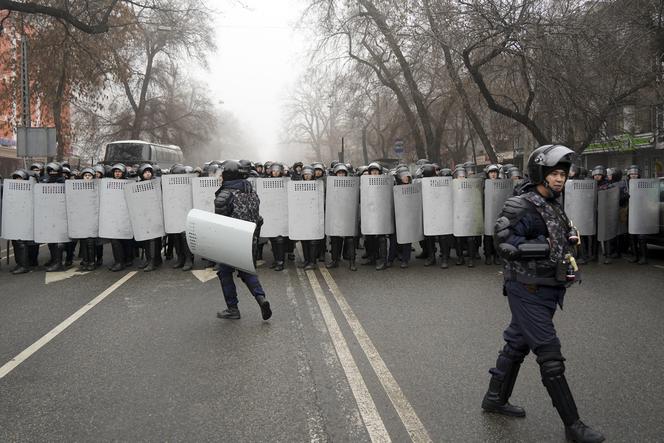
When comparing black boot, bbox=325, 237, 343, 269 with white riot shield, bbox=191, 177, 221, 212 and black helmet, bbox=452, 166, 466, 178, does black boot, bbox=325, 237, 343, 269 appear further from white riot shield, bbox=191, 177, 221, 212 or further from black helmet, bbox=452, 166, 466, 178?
black helmet, bbox=452, 166, 466, 178

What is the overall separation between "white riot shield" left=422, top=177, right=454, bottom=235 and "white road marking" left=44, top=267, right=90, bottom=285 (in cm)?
607

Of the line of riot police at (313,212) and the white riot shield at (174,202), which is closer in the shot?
the line of riot police at (313,212)

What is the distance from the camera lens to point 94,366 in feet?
16.8

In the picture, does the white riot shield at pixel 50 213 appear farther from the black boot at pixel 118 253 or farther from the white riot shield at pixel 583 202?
the white riot shield at pixel 583 202

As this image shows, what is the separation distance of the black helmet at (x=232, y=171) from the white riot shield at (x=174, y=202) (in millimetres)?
4279

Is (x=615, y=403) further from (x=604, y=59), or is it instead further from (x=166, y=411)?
(x=604, y=59)

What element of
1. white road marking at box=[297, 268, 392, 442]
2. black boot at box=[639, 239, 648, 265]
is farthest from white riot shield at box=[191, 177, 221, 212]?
black boot at box=[639, 239, 648, 265]

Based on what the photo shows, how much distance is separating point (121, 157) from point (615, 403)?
27.4 m

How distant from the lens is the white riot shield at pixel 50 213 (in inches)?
420

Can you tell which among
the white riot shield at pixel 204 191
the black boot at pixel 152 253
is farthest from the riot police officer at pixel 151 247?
the white riot shield at pixel 204 191

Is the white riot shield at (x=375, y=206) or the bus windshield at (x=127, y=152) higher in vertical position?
the bus windshield at (x=127, y=152)

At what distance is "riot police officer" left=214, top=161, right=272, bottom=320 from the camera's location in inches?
261

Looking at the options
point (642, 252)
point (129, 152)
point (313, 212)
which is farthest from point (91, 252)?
point (129, 152)

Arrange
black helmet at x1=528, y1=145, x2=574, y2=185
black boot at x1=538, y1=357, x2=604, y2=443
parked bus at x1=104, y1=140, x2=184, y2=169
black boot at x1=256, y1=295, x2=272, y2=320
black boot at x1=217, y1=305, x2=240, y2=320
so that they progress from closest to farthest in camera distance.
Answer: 1. black boot at x1=538, y1=357, x2=604, y2=443
2. black helmet at x1=528, y1=145, x2=574, y2=185
3. black boot at x1=256, y1=295, x2=272, y2=320
4. black boot at x1=217, y1=305, x2=240, y2=320
5. parked bus at x1=104, y1=140, x2=184, y2=169
